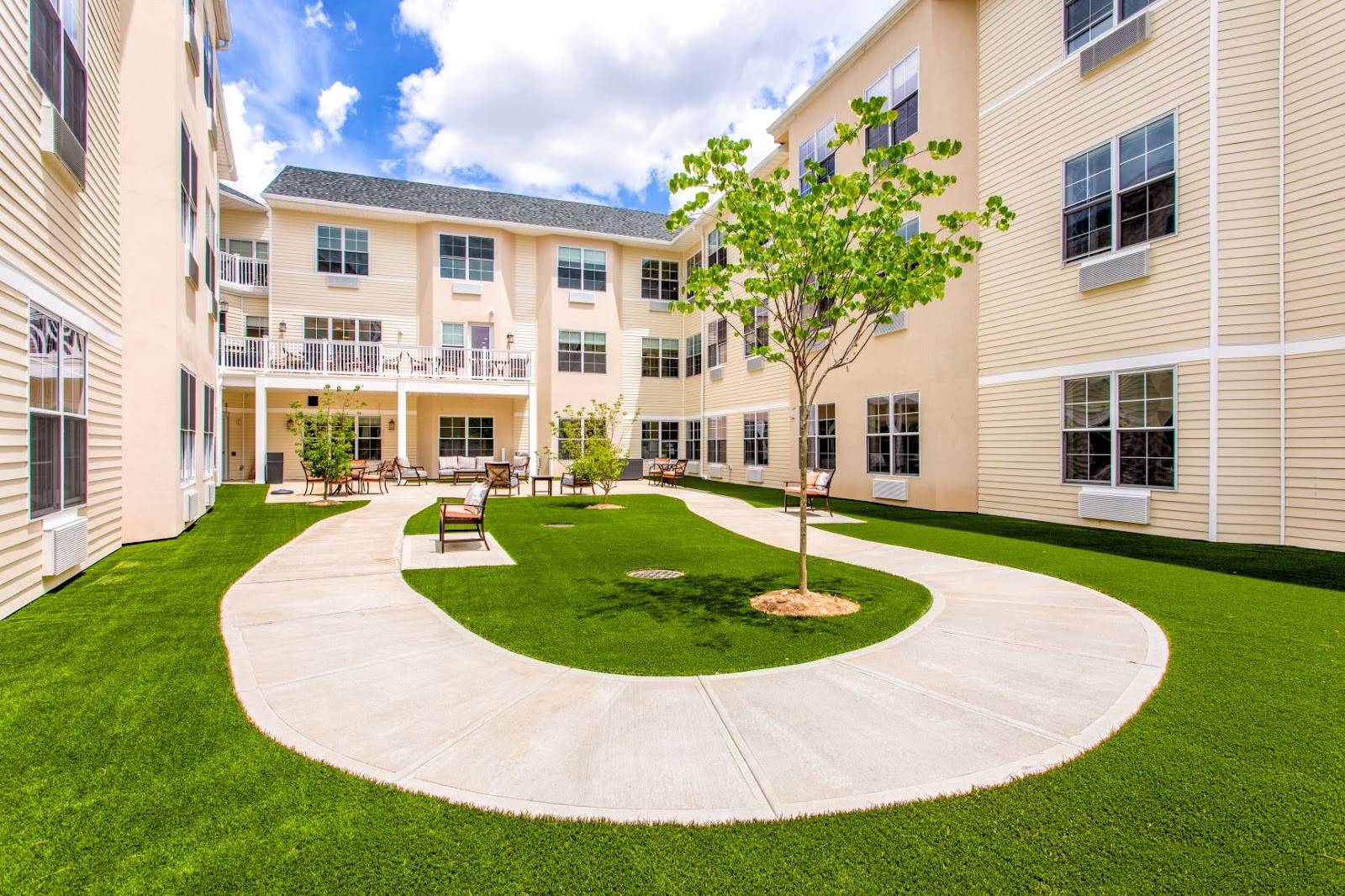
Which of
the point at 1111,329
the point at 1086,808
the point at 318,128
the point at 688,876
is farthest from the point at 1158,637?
the point at 318,128

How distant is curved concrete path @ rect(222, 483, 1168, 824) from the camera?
303cm

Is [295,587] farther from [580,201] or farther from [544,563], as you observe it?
[580,201]

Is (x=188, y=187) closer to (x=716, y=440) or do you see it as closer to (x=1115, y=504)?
(x=1115, y=504)

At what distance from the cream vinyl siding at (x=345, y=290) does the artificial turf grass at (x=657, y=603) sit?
16283 millimetres

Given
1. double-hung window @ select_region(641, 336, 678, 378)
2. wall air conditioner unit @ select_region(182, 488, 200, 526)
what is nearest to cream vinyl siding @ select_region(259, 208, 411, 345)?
double-hung window @ select_region(641, 336, 678, 378)

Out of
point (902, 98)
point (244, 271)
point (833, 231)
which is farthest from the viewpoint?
point (244, 271)

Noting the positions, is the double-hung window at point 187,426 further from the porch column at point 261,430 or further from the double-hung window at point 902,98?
the double-hung window at point 902,98

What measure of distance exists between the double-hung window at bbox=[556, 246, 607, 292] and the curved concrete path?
21.7 m

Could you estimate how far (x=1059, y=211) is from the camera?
12547mm

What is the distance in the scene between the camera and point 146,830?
2.66 metres

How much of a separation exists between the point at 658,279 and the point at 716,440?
7.86m

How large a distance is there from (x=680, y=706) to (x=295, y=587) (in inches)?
210

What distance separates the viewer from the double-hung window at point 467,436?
25.4m

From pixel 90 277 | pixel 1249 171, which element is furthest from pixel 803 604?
pixel 1249 171
